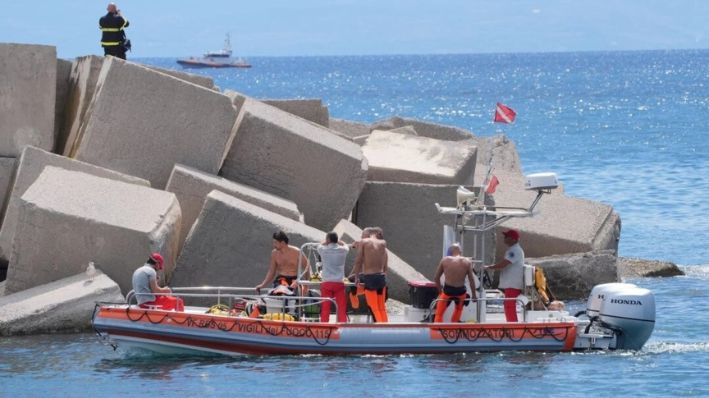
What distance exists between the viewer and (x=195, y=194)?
65.3 ft

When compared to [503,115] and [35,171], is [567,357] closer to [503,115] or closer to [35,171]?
[503,115]

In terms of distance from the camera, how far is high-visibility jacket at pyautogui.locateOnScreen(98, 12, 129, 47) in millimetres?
23797

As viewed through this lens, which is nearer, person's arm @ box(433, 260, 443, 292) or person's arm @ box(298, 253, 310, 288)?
person's arm @ box(433, 260, 443, 292)

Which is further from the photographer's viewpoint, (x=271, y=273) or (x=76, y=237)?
(x=76, y=237)

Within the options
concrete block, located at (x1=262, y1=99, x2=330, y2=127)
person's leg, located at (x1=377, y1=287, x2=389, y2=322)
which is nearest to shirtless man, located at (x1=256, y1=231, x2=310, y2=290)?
person's leg, located at (x1=377, y1=287, x2=389, y2=322)

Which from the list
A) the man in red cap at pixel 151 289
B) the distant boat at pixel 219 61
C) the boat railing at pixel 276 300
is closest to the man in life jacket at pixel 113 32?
the boat railing at pixel 276 300

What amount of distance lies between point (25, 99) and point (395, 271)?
5.72 meters

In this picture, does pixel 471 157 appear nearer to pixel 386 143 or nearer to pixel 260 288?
pixel 386 143

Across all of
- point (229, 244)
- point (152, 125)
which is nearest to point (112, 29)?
point (152, 125)

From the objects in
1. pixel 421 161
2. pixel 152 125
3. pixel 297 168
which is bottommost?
pixel 297 168

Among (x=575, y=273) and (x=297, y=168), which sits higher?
(x=297, y=168)

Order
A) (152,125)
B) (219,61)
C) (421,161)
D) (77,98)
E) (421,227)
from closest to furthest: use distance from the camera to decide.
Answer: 1. (152,125)
2. (421,227)
3. (77,98)
4. (421,161)
5. (219,61)

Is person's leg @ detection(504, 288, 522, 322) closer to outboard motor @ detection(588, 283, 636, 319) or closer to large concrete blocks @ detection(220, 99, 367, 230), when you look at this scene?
outboard motor @ detection(588, 283, 636, 319)

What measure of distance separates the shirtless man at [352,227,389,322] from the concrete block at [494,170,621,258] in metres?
4.99
